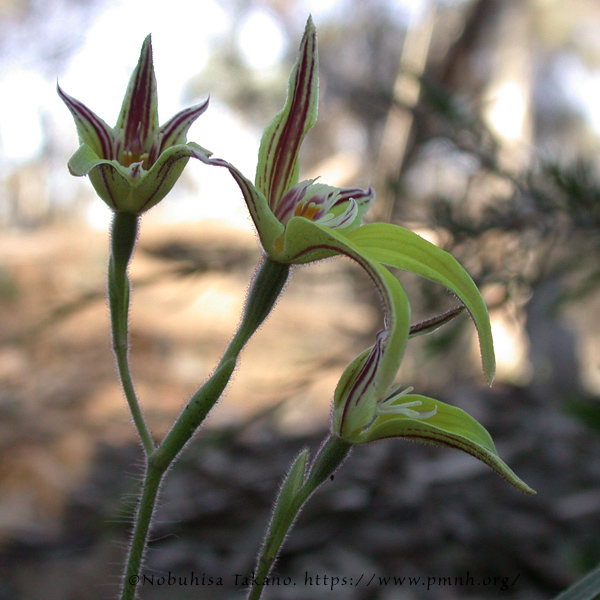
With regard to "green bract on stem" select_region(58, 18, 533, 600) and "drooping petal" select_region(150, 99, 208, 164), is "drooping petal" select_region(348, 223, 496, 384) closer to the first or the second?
"green bract on stem" select_region(58, 18, 533, 600)

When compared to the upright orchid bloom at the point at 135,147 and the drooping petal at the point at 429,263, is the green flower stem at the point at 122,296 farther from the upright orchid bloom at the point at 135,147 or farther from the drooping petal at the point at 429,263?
the drooping petal at the point at 429,263

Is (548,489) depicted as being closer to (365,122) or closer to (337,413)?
(337,413)

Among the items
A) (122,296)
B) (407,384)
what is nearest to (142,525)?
(122,296)

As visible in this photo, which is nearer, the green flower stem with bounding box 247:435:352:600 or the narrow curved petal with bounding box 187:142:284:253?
the narrow curved petal with bounding box 187:142:284:253

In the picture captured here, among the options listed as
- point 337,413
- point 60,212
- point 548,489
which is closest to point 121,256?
point 337,413

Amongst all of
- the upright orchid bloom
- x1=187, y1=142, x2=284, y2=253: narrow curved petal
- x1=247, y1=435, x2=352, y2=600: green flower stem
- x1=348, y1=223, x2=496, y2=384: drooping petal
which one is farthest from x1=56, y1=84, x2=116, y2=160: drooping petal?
x1=247, y1=435, x2=352, y2=600: green flower stem

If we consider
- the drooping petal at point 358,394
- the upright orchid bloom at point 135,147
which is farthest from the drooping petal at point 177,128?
the drooping petal at point 358,394

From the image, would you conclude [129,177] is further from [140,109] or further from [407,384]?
[407,384]
